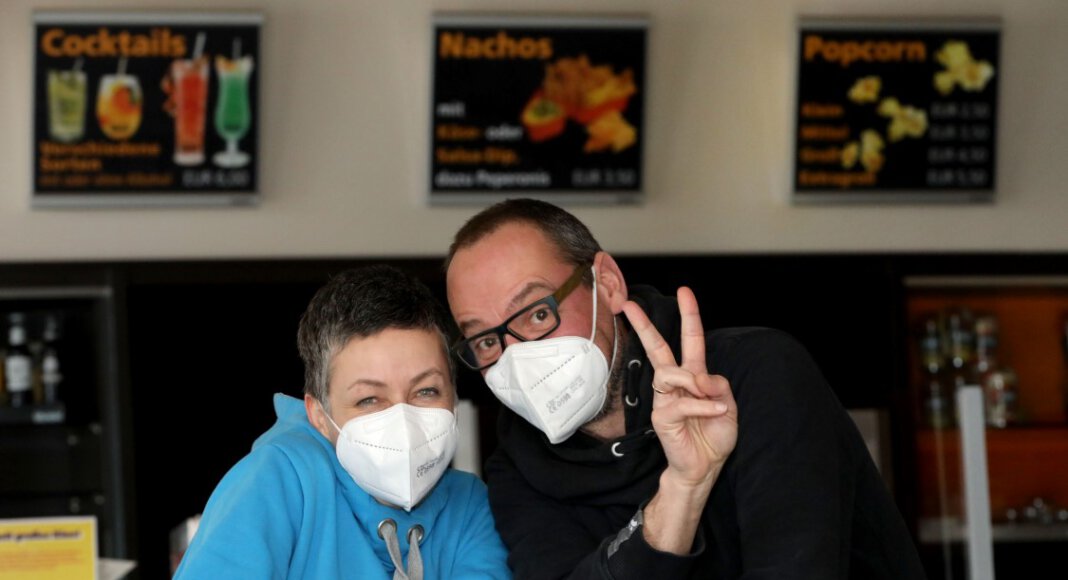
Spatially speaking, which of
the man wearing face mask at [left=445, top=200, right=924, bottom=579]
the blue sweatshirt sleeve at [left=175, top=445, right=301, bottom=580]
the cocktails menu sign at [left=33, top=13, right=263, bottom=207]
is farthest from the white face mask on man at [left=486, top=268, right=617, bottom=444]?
the cocktails menu sign at [left=33, top=13, right=263, bottom=207]

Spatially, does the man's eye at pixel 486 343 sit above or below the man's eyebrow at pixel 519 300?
below

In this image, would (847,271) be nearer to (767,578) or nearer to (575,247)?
(575,247)

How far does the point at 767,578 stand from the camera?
1.62 m

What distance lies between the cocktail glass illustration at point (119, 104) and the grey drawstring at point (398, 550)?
2.53 m

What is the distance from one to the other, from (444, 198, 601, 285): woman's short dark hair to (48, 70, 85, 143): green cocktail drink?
2.37 m

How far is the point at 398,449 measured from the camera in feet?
5.69

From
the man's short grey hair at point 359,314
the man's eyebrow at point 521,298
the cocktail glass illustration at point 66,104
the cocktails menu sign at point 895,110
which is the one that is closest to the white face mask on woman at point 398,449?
the man's short grey hair at point 359,314

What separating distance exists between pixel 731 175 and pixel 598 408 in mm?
2433

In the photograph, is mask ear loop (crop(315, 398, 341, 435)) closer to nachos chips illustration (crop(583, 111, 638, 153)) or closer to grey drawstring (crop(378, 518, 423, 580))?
grey drawstring (crop(378, 518, 423, 580))

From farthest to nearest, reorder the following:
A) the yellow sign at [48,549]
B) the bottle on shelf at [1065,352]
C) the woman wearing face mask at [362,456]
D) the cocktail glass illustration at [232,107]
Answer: the bottle on shelf at [1065,352], the cocktail glass illustration at [232,107], the yellow sign at [48,549], the woman wearing face mask at [362,456]

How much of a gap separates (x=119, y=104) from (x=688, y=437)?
2.91 metres

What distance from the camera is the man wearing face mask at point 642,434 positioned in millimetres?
1609

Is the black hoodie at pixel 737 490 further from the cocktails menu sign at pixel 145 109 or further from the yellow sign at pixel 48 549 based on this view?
the cocktails menu sign at pixel 145 109

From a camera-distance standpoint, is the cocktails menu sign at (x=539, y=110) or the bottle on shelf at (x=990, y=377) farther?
the bottle on shelf at (x=990, y=377)
